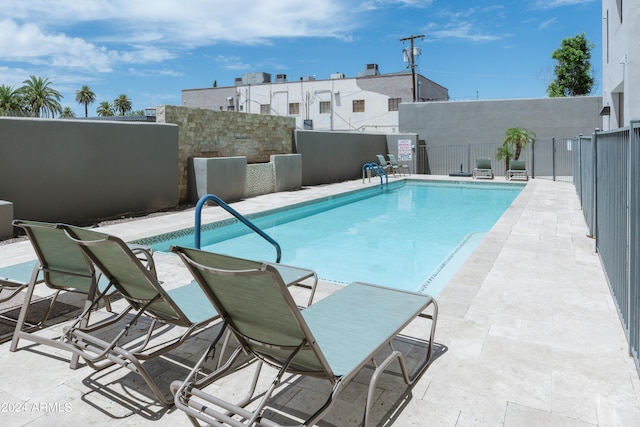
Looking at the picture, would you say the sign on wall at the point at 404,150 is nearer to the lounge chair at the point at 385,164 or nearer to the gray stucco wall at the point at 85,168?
the lounge chair at the point at 385,164

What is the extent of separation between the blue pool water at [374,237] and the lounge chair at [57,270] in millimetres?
3301

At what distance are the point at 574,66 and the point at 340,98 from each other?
16.0 m

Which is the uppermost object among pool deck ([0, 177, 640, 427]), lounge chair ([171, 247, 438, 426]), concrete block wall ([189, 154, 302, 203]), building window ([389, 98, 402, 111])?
building window ([389, 98, 402, 111])

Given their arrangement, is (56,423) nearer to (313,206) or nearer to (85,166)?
(85,166)

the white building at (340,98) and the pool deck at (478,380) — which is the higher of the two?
the white building at (340,98)

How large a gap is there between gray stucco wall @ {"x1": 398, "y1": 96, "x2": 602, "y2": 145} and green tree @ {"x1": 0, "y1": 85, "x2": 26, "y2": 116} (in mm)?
40260

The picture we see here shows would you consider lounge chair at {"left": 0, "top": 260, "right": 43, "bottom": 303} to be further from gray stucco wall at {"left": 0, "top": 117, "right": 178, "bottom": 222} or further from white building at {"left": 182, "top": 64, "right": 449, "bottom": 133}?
white building at {"left": 182, "top": 64, "right": 449, "bottom": 133}

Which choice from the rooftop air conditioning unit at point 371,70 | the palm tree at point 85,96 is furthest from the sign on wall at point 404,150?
the palm tree at point 85,96

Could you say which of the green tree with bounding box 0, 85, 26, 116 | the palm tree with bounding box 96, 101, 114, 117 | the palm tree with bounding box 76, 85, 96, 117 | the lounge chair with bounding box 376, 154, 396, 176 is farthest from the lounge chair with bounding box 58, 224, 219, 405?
the palm tree with bounding box 76, 85, 96, 117

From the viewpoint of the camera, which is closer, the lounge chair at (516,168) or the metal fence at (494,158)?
the lounge chair at (516,168)

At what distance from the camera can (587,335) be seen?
3.21 meters

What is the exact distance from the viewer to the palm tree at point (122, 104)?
64.9 m

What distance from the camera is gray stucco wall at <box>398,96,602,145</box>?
18.1 m

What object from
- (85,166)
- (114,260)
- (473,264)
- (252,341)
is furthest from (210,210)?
(252,341)
